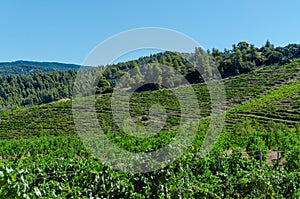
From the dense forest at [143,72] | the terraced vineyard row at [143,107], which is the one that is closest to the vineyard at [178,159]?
the terraced vineyard row at [143,107]

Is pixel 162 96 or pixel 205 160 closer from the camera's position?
pixel 205 160

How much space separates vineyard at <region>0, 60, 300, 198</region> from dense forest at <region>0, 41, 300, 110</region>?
8.81 metres

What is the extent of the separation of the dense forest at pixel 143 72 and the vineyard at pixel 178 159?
8808 mm

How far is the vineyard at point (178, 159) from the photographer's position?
276 inches

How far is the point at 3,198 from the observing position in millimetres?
4590

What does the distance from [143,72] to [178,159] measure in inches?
2327

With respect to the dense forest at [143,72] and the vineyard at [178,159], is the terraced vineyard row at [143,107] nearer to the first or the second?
the vineyard at [178,159]

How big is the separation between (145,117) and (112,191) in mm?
46249

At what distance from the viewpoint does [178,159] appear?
24.6ft

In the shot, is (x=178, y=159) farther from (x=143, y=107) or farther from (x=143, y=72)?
(x=143, y=72)

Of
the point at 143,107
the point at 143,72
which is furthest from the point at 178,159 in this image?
the point at 143,72

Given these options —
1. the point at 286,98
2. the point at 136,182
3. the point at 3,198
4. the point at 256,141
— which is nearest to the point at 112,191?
the point at 136,182

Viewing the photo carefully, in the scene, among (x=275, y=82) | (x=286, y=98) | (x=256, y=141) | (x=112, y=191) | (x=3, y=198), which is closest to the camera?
(x=3, y=198)

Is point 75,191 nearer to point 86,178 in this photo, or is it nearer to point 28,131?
point 86,178
